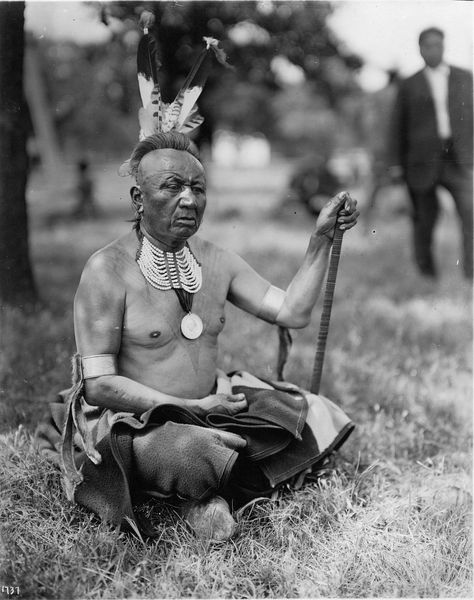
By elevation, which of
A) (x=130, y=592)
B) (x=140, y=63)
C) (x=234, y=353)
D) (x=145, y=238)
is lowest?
(x=130, y=592)

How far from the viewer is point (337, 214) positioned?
9.77 feet

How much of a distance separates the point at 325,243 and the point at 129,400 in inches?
42.3

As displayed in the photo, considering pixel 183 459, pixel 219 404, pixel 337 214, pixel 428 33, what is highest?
pixel 428 33

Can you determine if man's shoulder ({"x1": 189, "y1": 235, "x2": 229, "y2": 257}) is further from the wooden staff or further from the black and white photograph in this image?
the wooden staff

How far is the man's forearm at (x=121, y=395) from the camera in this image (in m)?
2.76

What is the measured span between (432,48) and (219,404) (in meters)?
3.23

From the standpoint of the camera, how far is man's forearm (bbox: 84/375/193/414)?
9.05ft

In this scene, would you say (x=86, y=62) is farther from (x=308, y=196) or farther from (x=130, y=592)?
(x=130, y=592)

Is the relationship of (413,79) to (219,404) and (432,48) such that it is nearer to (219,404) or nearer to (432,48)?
(432,48)

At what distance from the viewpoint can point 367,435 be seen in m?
3.81

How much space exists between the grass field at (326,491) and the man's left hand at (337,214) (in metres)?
1.01

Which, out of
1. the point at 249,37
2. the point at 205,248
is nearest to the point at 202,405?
the point at 205,248

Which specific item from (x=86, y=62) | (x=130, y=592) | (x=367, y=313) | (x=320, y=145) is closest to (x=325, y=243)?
(x=130, y=592)

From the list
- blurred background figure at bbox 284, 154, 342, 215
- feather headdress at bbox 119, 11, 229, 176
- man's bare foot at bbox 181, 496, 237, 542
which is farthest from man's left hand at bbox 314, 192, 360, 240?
blurred background figure at bbox 284, 154, 342, 215
